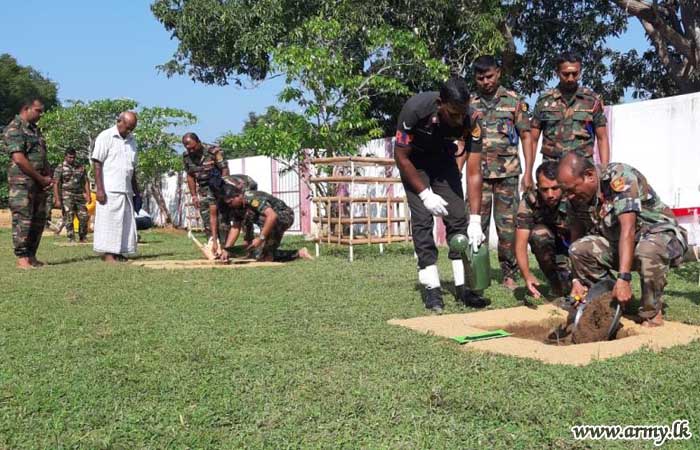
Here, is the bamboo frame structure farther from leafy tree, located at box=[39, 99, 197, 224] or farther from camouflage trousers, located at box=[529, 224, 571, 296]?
leafy tree, located at box=[39, 99, 197, 224]

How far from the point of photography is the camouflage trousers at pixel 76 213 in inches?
551

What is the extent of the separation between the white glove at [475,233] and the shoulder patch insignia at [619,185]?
3.91ft

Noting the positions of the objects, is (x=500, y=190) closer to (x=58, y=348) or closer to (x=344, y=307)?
(x=344, y=307)

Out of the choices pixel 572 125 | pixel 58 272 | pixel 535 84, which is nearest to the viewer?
pixel 572 125

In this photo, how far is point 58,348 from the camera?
12.9 feet

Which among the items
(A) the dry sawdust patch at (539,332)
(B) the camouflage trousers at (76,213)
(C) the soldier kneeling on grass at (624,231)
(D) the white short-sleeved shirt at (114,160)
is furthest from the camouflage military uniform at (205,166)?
(C) the soldier kneeling on grass at (624,231)

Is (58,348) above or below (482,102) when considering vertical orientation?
below

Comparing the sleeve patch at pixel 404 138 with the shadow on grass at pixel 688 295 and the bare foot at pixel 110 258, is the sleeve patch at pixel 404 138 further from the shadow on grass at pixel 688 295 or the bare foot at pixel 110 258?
the bare foot at pixel 110 258


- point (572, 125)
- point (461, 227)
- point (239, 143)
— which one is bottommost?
point (461, 227)

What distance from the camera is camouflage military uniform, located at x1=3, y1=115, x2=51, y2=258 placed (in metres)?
8.32

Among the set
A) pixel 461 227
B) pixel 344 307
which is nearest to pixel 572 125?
pixel 461 227

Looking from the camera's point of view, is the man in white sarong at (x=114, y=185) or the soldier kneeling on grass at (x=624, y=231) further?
the man in white sarong at (x=114, y=185)

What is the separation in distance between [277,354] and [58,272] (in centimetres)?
508

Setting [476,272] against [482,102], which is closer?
[476,272]
